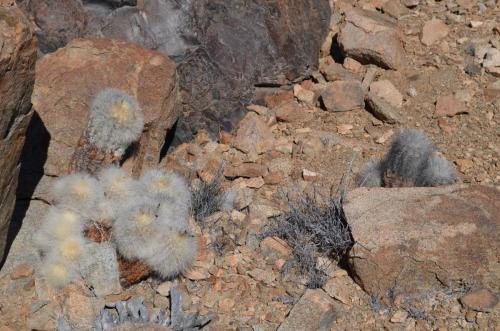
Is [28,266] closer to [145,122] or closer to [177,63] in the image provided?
[145,122]

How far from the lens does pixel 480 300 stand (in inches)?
172

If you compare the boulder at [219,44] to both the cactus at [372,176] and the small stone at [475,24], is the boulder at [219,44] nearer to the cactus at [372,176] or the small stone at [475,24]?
the cactus at [372,176]

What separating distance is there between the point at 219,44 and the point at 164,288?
250 centimetres

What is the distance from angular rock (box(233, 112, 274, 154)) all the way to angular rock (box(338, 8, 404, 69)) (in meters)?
1.27

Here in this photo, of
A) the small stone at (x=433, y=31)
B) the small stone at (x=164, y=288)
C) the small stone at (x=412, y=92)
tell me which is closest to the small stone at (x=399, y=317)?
the small stone at (x=164, y=288)

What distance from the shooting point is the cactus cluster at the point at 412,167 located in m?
5.27

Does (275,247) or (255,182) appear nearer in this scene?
(275,247)

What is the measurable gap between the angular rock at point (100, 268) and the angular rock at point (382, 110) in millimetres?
2832

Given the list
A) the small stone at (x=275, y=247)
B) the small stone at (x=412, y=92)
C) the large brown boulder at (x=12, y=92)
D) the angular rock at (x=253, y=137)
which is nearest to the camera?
the large brown boulder at (x=12, y=92)

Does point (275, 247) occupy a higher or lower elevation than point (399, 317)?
lower

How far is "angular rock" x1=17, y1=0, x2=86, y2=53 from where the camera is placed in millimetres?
5879

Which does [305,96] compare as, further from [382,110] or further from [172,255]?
[172,255]

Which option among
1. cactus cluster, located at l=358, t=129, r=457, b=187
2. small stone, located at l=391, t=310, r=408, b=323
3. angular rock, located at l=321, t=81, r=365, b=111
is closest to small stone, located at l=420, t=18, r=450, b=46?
angular rock, located at l=321, t=81, r=365, b=111

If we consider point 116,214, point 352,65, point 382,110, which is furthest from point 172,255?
point 352,65
